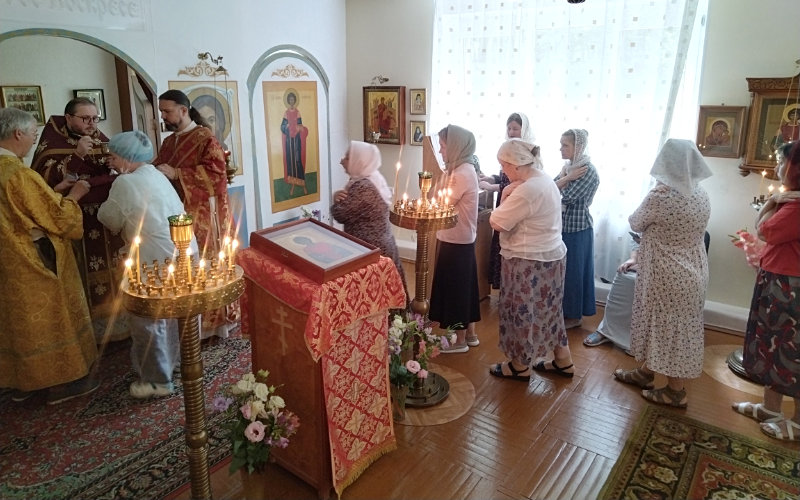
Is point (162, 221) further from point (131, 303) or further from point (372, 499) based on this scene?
point (372, 499)

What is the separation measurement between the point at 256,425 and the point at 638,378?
107 inches

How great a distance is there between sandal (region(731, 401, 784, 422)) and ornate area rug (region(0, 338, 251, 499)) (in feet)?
10.5

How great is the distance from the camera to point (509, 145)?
350 cm

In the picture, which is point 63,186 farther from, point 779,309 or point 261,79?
point 779,309

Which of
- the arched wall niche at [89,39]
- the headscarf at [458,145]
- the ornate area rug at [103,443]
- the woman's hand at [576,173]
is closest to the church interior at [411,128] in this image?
the arched wall niche at [89,39]

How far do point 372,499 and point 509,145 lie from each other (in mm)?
2194

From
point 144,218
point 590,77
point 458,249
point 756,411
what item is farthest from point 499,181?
point 144,218

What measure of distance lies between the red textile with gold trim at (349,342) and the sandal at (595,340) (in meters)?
2.18

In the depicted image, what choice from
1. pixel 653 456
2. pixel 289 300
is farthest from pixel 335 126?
pixel 653 456

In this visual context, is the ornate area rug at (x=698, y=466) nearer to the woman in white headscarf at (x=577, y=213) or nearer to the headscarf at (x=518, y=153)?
the woman in white headscarf at (x=577, y=213)

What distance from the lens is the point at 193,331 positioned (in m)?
2.22

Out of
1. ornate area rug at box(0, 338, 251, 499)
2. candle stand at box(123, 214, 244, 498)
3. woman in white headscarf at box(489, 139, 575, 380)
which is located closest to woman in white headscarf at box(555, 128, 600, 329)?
woman in white headscarf at box(489, 139, 575, 380)

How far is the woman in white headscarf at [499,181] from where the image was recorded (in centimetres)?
524

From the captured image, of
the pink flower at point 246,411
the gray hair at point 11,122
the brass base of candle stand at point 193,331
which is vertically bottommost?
the pink flower at point 246,411
